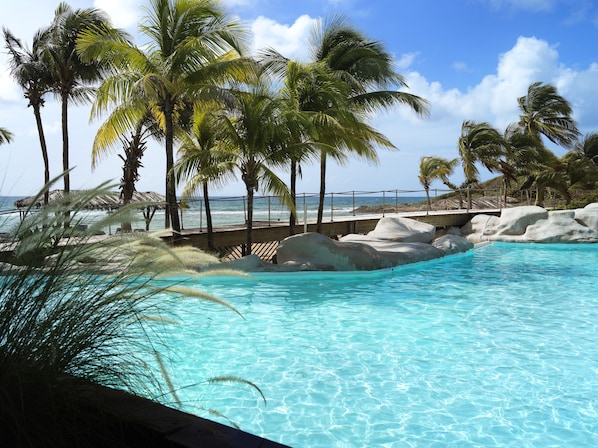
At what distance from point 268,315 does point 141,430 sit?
20.3 ft

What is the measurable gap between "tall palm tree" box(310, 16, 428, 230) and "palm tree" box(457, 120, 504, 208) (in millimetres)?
10701

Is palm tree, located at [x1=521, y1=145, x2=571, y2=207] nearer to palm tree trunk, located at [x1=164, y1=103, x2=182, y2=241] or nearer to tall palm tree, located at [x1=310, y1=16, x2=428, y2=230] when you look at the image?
tall palm tree, located at [x1=310, y1=16, x2=428, y2=230]

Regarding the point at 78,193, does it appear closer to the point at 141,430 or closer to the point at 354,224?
the point at 141,430

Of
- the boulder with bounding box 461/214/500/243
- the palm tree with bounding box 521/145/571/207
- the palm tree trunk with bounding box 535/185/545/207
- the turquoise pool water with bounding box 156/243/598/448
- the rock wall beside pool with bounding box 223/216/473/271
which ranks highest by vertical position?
the palm tree with bounding box 521/145/571/207

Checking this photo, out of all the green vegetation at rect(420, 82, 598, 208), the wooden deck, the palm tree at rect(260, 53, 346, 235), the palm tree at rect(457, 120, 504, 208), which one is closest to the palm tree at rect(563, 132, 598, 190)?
the green vegetation at rect(420, 82, 598, 208)

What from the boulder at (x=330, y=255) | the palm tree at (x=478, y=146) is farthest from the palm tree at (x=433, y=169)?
the boulder at (x=330, y=255)

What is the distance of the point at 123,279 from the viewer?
6.69 ft

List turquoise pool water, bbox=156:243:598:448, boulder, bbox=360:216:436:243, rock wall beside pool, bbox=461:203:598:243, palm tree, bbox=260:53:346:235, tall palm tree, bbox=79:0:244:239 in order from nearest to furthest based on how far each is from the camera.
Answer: turquoise pool water, bbox=156:243:598:448
tall palm tree, bbox=79:0:244:239
palm tree, bbox=260:53:346:235
boulder, bbox=360:216:436:243
rock wall beside pool, bbox=461:203:598:243

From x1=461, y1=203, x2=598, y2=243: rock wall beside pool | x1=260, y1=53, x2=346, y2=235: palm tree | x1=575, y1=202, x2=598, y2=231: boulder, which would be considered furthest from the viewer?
x1=575, y1=202, x2=598, y2=231: boulder

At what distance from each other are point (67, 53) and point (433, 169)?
17.9 meters

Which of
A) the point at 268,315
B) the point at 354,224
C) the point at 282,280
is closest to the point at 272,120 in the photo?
the point at 282,280

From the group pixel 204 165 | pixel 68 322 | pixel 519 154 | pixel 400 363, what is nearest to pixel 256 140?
pixel 204 165

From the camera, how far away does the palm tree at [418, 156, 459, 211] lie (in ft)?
85.7

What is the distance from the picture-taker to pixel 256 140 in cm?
1217
